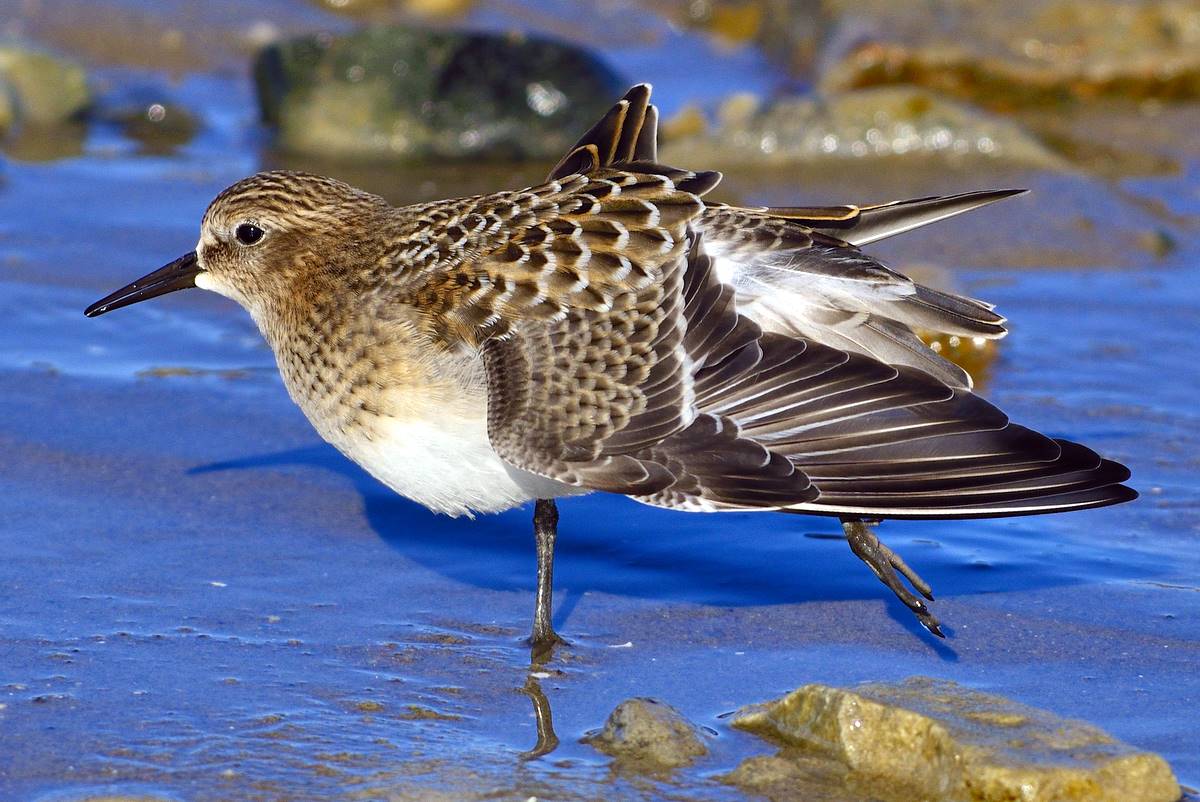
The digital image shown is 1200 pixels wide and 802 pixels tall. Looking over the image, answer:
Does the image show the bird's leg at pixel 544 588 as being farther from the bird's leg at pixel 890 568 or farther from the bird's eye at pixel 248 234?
the bird's eye at pixel 248 234

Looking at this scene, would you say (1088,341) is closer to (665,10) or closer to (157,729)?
(157,729)

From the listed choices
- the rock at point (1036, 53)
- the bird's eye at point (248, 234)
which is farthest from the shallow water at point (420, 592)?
the rock at point (1036, 53)

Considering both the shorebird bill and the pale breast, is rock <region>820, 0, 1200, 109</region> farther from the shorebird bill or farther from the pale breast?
the pale breast

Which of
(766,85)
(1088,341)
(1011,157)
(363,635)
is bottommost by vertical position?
(363,635)

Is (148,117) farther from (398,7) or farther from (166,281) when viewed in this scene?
(166,281)

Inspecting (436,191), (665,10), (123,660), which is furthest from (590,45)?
(123,660)

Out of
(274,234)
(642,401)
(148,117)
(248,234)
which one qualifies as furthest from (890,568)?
(148,117)
